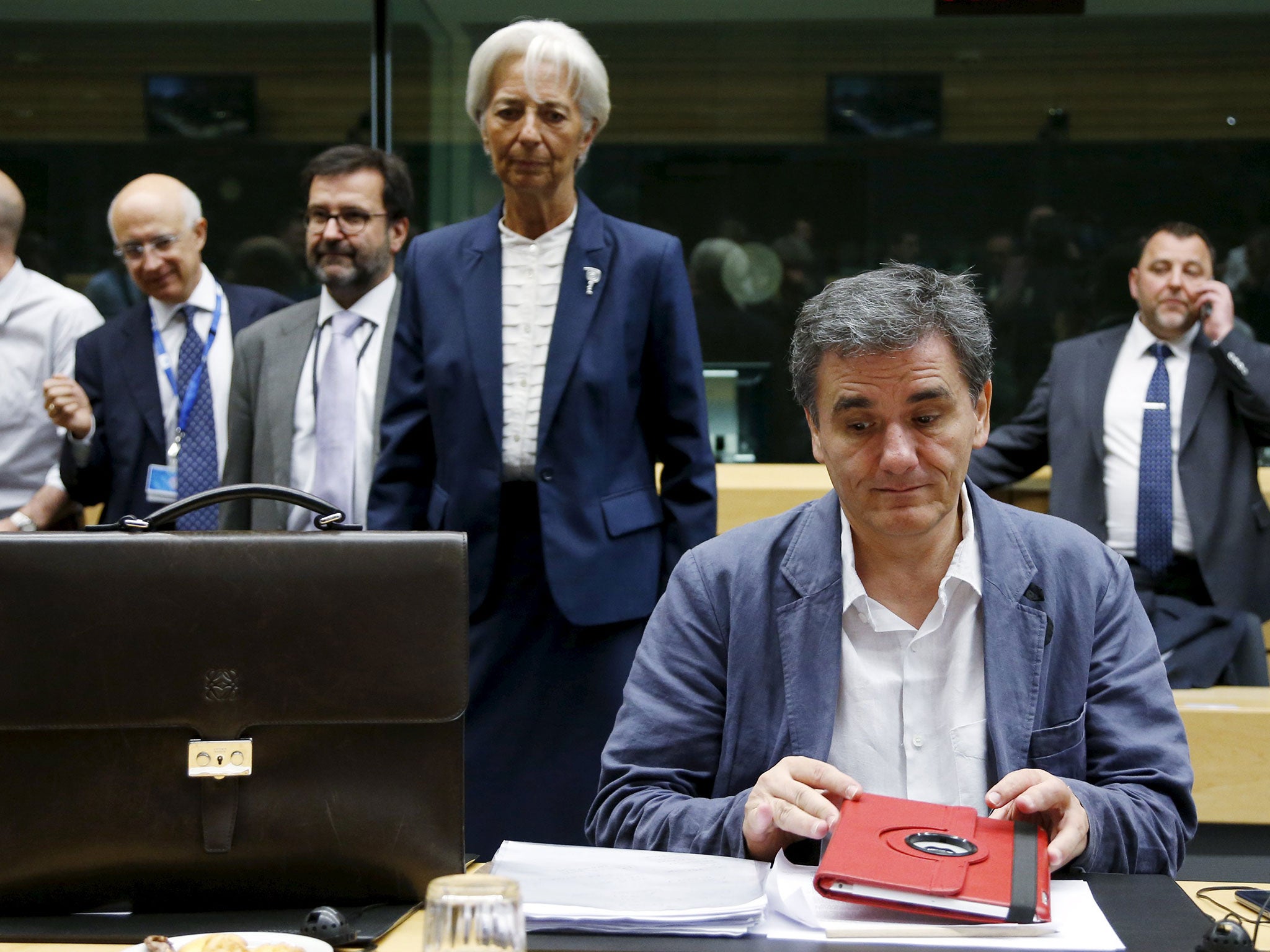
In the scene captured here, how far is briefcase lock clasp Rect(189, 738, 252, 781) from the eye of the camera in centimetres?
122

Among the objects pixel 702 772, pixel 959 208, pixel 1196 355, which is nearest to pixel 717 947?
pixel 702 772

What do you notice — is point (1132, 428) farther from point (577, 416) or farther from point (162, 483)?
point (162, 483)

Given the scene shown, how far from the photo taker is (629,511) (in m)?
2.49

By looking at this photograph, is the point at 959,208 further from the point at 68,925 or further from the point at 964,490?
the point at 68,925

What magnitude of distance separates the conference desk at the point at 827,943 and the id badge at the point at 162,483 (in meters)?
2.16

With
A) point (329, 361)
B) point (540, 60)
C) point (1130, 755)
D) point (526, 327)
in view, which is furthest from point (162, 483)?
point (1130, 755)

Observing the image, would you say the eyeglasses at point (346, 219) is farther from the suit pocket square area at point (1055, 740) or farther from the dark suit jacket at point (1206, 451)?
the suit pocket square area at point (1055, 740)

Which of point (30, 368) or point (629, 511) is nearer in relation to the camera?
point (629, 511)

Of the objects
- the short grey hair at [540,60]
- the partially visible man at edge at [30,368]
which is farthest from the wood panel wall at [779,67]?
the short grey hair at [540,60]

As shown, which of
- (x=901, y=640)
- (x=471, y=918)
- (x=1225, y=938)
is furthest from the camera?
(x=901, y=640)

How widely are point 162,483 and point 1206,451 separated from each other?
292cm

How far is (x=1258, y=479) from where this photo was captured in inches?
163

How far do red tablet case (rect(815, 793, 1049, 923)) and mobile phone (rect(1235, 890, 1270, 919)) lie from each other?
0.68ft

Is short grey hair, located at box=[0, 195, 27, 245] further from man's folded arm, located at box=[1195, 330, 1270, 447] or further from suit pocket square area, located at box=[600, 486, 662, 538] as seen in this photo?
man's folded arm, located at box=[1195, 330, 1270, 447]
